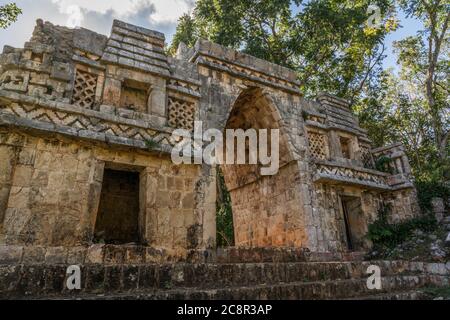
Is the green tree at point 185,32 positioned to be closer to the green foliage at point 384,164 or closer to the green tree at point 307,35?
the green tree at point 307,35

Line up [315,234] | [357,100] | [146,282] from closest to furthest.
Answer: [146,282], [315,234], [357,100]

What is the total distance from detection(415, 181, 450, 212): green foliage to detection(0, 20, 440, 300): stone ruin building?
0.55 m

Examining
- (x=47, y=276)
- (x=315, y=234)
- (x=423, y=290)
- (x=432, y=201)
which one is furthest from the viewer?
(x=432, y=201)

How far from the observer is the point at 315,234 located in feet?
23.8

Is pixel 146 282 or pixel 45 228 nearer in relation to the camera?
pixel 146 282

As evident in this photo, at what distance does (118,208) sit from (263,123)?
460 cm

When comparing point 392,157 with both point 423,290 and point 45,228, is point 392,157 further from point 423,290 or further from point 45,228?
point 45,228

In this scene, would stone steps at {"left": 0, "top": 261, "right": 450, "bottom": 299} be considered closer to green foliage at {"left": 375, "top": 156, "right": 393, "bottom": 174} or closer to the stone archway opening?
the stone archway opening

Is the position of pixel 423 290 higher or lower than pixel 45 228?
lower

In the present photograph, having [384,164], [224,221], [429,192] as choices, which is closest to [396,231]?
[429,192]

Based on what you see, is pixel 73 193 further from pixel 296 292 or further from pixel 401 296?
pixel 401 296

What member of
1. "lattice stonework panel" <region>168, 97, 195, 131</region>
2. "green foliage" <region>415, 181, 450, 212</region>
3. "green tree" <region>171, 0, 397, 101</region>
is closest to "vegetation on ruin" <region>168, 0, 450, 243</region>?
"green tree" <region>171, 0, 397, 101</region>
